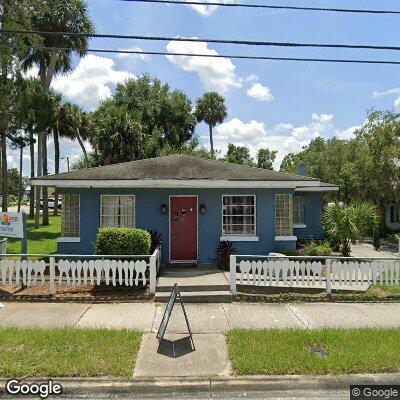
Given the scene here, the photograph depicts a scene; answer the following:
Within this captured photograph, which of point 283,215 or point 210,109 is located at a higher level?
point 210,109

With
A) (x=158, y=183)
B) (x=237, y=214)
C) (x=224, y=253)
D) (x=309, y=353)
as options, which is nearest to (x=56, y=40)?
(x=158, y=183)

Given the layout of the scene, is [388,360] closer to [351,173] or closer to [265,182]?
[265,182]

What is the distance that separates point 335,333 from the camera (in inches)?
279

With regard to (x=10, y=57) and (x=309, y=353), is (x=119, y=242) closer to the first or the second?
(x=309, y=353)

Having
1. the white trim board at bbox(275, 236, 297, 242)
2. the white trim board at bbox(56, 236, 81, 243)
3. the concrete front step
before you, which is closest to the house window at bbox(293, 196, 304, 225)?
the white trim board at bbox(275, 236, 297, 242)

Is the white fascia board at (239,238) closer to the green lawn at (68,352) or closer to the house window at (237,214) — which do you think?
the house window at (237,214)

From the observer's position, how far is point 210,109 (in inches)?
1943

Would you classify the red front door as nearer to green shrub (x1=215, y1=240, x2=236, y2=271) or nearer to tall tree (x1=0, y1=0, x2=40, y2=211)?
green shrub (x1=215, y1=240, x2=236, y2=271)

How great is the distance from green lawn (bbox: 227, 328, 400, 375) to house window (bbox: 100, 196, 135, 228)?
6989 mm

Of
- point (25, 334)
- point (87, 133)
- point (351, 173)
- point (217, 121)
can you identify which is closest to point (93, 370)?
point (25, 334)

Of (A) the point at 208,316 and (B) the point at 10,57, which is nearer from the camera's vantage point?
(A) the point at 208,316

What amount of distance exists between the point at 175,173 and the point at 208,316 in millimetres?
5961

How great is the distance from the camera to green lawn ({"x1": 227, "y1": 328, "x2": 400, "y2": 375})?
573 cm
